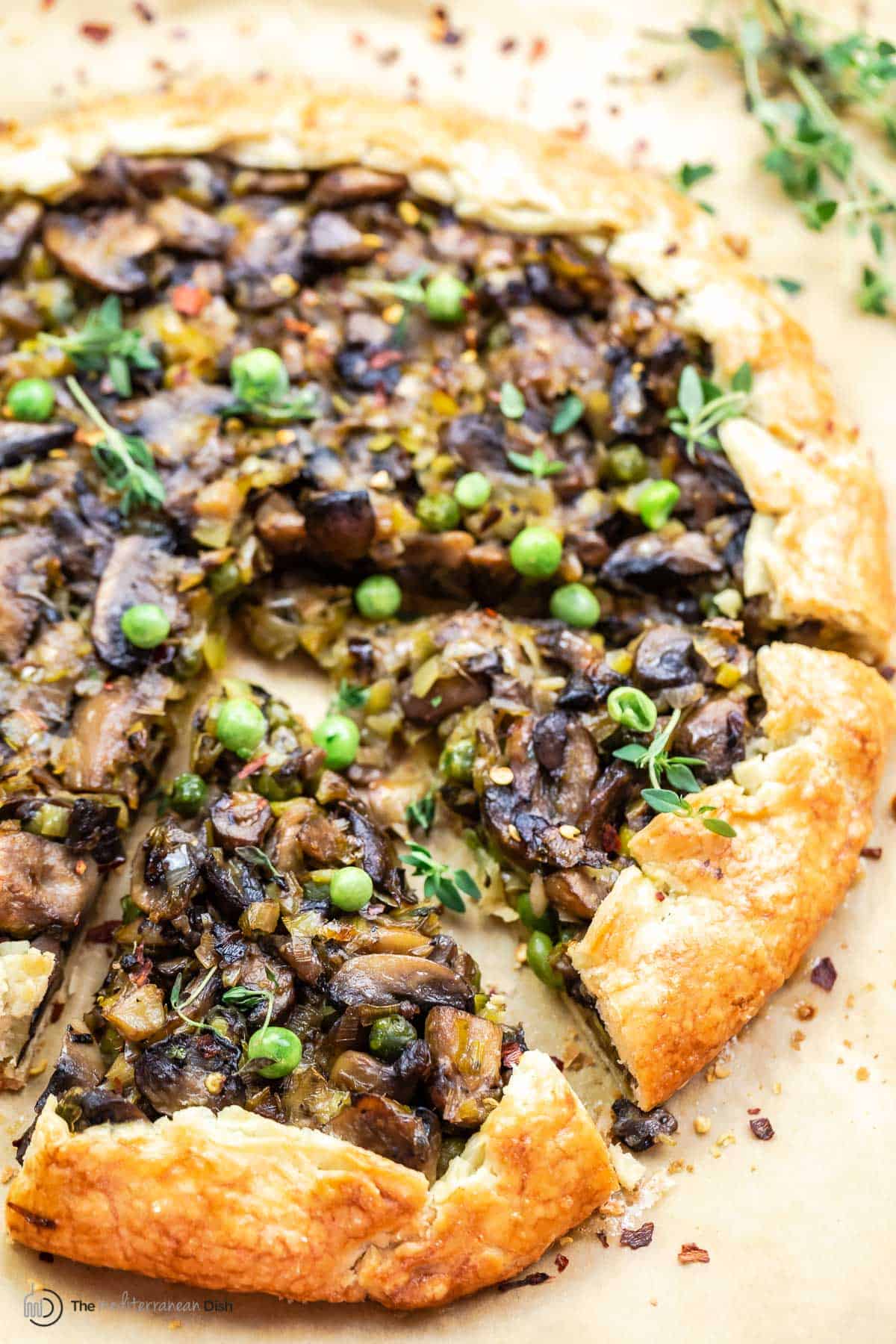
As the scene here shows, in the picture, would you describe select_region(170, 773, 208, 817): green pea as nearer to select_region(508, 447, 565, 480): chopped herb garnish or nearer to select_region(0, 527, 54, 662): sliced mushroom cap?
select_region(0, 527, 54, 662): sliced mushroom cap

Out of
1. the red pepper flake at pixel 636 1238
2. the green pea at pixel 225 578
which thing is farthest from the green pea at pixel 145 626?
the red pepper flake at pixel 636 1238

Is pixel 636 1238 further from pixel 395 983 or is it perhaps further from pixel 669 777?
pixel 669 777

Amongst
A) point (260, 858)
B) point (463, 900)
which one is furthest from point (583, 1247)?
point (260, 858)

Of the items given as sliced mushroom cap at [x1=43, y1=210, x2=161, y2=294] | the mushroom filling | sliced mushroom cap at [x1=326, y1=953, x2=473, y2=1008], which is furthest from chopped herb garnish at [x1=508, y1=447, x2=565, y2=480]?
sliced mushroom cap at [x1=326, y1=953, x2=473, y2=1008]

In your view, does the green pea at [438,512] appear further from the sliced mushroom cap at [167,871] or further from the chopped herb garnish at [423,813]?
the sliced mushroom cap at [167,871]

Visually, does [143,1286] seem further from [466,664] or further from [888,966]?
[888,966]

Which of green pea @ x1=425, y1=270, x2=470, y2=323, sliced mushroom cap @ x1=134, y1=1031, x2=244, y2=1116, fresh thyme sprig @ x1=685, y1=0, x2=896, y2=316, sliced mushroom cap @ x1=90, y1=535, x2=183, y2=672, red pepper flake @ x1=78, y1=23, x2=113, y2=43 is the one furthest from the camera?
red pepper flake @ x1=78, y1=23, x2=113, y2=43

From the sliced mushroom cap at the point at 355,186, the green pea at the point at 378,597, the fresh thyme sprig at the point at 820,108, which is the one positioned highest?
the fresh thyme sprig at the point at 820,108
